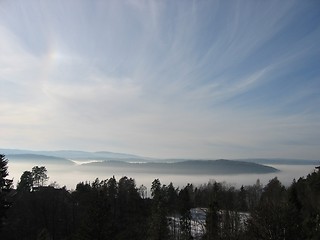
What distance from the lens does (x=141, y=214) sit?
97.1 meters

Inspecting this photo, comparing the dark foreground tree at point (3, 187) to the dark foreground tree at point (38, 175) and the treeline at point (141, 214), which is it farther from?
the dark foreground tree at point (38, 175)

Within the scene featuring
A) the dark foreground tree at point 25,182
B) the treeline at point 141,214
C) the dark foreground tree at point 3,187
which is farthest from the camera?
the dark foreground tree at point 25,182

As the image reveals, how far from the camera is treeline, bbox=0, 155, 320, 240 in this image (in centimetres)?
2347

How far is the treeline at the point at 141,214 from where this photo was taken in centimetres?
2347

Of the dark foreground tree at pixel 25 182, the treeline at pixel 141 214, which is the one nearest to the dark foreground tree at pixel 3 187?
the treeline at pixel 141 214

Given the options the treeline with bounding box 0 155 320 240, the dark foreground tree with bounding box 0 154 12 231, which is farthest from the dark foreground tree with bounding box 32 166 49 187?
the dark foreground tree with bounding box 0 154 12 231

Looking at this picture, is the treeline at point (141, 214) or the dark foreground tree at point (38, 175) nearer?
the treeline at point (141, 214)

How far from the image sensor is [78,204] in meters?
94.4

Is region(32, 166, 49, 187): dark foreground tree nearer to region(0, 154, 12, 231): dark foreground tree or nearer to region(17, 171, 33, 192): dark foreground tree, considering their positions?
region(17, 171, 33, 192): dark foreground tree

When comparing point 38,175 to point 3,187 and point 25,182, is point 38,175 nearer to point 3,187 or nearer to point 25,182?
point 25,182

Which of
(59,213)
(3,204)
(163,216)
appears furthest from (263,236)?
(59,213)

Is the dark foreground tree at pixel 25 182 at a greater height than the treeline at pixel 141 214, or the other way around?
the dark foreground tree at pixel 25 182

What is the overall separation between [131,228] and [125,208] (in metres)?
21.1

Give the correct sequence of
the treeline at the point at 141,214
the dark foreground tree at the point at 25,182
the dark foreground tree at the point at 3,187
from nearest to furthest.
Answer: the treeline at the point at 141,214 → the dark foreground tree at the point at 3,187 → the dark foreground tree at the point at 25,182
